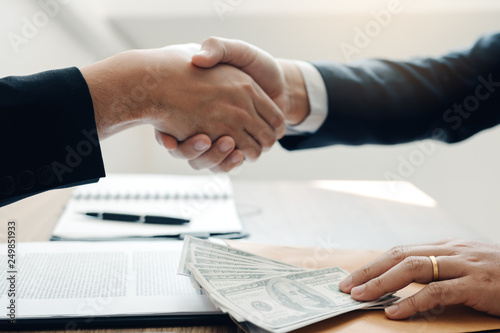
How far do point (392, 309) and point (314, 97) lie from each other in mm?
734

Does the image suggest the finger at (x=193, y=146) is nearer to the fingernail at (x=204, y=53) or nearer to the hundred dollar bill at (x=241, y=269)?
the fingernail at (x=204, y=53)

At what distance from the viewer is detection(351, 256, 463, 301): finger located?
588mm

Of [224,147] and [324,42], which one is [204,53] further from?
[324,42]

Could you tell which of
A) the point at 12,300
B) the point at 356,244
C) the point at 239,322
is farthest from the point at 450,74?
the point at 12,300

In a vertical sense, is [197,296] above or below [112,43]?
below

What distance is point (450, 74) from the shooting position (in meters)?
1.31

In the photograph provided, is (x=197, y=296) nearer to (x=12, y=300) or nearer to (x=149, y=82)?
(x=12, y=300)

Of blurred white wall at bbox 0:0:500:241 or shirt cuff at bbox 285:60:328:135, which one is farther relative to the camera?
blurred white wall at bbox 0:0:500:241

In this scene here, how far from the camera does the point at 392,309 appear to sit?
56cm

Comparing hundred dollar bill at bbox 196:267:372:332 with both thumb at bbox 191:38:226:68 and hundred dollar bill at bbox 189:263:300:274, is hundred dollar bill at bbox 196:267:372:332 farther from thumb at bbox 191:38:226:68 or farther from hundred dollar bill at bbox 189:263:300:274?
thumb at bbox 191:38:226:68

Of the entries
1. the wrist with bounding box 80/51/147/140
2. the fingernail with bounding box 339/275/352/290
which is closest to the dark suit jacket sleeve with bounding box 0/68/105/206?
the wrist with bounding box 80/51/147/140

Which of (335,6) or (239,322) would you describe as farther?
(335,6)

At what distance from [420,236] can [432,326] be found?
0.44 metres

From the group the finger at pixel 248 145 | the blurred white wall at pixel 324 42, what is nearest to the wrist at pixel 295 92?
the finger at pixel 248 145
